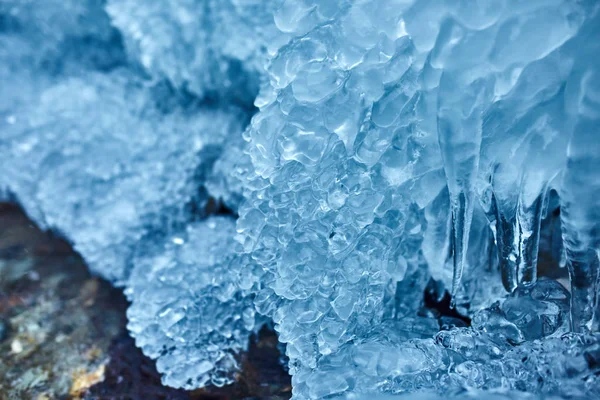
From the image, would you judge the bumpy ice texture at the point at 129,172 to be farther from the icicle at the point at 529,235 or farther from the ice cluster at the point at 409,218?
the icicle at the point at 529,235

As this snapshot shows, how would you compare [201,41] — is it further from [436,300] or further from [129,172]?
[436,300]

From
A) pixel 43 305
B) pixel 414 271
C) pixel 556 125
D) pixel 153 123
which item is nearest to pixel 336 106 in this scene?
pixel 556 125

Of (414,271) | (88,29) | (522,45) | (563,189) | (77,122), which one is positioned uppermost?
(88,29)

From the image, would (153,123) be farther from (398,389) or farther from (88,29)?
(398,389)

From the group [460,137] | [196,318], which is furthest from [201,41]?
[460,137]

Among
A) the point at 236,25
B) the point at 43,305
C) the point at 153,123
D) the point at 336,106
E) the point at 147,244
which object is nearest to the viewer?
the point at 336,106

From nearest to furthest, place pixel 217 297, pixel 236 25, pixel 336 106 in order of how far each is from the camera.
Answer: pixel 336 106
pixel 217 297
pixel 236 25
